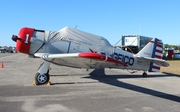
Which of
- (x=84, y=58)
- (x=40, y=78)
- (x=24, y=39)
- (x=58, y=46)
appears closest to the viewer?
(x=84, y=58)

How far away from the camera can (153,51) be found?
1234 cm

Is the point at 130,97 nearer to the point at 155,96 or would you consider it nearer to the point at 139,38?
the point at 155,96

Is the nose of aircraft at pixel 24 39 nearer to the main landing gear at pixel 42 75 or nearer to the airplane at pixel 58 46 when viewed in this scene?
the airplane at pixel 58 46

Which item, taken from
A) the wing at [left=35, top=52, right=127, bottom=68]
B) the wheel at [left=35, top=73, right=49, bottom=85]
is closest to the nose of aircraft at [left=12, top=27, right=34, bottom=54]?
the wing at [left=35, top=52, right=127, bottom=68]

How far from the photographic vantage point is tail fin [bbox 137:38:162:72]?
12.1m

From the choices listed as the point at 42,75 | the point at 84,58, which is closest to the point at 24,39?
the point at 42,75

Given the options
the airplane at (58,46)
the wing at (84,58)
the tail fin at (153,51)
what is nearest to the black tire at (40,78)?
the airplane at (58,46)

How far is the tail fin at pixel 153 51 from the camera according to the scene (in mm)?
12088

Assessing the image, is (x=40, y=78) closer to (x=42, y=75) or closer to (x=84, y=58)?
(x=42, y=75)

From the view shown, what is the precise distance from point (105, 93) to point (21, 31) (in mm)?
5057

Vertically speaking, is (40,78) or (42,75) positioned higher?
(42,75)

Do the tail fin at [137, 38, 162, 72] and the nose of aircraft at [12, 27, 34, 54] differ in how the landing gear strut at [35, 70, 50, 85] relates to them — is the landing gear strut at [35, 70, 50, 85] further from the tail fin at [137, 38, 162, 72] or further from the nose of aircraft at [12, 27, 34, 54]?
the tail fin at [137, 38, 162, 72]

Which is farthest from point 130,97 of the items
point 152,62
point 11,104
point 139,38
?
point 139,38

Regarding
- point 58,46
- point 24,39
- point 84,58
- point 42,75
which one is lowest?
point 42,75
